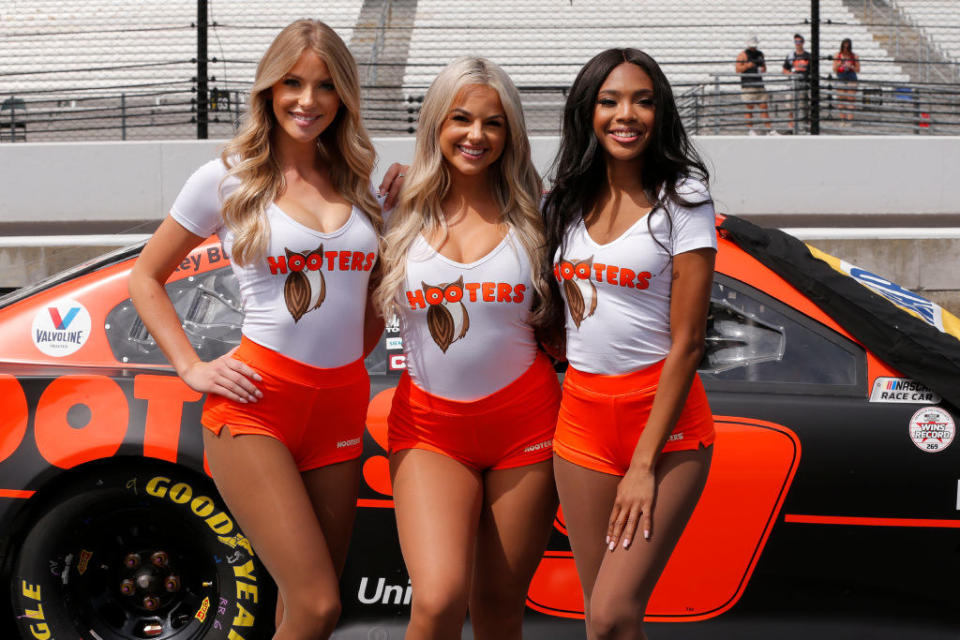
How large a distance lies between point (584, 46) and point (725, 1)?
391 cm

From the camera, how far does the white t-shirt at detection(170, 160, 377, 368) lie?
2502 millimetres

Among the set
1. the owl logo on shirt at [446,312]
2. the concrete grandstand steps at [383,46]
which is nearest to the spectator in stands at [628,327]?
the owl logo on shirt at [446,312]

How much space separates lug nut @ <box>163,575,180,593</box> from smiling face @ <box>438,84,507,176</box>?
1.57 metres

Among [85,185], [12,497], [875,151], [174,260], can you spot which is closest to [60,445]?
[12,497]

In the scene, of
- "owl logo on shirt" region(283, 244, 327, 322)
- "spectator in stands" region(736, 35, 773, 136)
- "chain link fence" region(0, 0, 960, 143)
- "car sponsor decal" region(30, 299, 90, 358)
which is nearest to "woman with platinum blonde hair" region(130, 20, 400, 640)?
"owl logo on shirt" region(283, 244, 327, 322)

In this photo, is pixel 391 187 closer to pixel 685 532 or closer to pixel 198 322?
pixel 198 322

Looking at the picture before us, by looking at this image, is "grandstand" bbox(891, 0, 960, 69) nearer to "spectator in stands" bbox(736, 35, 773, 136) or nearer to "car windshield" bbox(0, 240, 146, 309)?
"spectator in stands" bbox(736, 35, 773, 136)

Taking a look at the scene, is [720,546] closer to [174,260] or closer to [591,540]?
[591,540]

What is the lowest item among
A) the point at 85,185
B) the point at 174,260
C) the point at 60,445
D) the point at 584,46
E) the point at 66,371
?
the point at 60,445

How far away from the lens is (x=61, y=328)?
3.29m

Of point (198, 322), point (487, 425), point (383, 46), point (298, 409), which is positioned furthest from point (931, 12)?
point (298, 409)

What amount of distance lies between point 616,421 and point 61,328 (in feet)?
6.11

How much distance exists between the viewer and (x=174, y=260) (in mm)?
2592

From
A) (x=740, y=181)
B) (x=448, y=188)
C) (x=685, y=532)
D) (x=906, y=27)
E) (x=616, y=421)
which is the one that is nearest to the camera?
(x=616, y=421)
